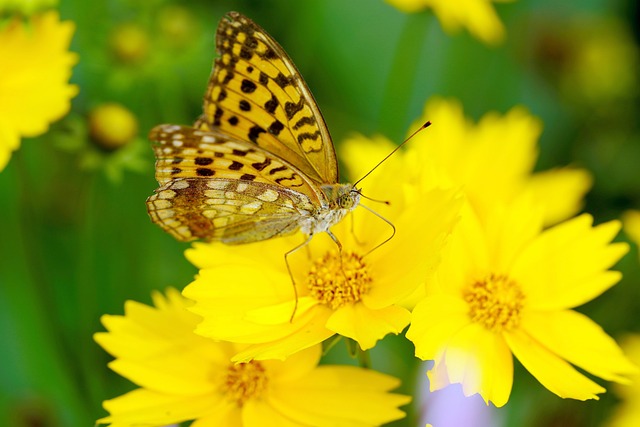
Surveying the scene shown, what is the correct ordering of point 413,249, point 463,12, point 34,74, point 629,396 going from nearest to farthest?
point 413,249 < point 34,74 < point 629,396 < point 463,12

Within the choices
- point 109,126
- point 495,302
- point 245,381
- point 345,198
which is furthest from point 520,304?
point 109,126

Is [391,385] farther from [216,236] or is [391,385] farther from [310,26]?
[310,26]

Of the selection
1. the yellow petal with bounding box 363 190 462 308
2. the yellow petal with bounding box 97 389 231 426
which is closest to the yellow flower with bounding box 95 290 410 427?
the yellow petal with bounding box 97 389 231 426

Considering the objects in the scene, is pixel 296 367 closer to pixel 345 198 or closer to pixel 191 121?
pixel 345 198

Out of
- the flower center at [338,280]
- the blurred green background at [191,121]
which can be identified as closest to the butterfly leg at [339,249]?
the flower center at [338,280]

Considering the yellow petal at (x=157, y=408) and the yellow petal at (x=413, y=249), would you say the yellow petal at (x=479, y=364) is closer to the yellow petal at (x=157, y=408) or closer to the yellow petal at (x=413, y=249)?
the yellow petal at (x=413, y=249)

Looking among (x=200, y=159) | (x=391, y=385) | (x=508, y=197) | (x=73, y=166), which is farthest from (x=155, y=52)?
(x=391, y=385)

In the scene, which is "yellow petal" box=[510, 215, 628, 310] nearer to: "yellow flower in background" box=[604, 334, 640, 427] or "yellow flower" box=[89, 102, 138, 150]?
"yellow flower in background" box=[604, 334, 640, 427]
